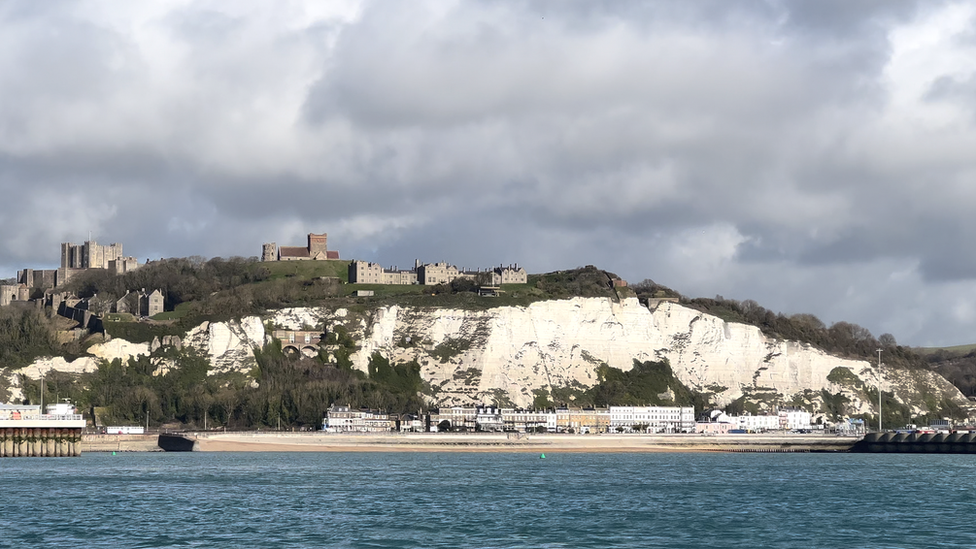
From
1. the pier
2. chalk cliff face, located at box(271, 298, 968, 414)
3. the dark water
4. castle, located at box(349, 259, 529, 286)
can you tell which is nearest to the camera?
the dark water

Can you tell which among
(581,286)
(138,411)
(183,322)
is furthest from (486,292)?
(138,411)

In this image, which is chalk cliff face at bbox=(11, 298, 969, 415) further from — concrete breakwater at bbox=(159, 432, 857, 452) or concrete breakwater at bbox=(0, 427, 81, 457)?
concrete breakwater at bbox=(0, 427, 81, 457)

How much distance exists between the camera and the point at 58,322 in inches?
6363

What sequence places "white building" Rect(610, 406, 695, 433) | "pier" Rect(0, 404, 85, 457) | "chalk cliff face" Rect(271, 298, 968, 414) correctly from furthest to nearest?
"chalk cliff face" Rect(271, 298, 968, 414), "white building" Rect(610, 406, 695, 433), "pier" Rect(0, 404, 85, 457)

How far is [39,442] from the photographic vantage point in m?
108

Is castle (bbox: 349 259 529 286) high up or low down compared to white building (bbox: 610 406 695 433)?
up

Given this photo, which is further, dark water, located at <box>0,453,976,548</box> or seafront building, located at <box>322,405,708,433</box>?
seafront building, located at <box>322,405,708,433</box>

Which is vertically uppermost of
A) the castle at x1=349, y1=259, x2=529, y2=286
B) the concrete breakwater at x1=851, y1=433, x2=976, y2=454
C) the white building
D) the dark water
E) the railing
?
the castle at x1=349, y1=259, x2=529, y2=286

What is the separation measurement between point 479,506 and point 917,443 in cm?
8642

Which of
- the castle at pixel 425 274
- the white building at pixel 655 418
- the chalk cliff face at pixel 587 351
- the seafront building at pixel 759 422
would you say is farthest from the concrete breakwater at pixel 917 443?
the castle at pixel 425 274

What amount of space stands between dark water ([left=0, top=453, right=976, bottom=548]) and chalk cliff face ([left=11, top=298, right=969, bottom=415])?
2326 inches

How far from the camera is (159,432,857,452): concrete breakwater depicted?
127 meters

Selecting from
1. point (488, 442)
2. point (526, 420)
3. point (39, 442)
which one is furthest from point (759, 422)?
point (39, 442)

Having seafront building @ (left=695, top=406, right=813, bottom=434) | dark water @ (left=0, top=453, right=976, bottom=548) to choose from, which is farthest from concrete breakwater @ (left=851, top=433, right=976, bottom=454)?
dark water @ (left=0, top=453, right=976, bottom=548)
